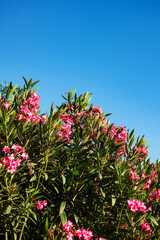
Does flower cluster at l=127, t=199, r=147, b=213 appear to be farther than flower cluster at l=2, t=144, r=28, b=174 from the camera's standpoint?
Yes

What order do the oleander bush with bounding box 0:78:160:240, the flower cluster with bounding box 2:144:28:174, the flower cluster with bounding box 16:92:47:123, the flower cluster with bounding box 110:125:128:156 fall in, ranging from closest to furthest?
the flower cluster with bounding box 2:144:28:174 < the oleander bush with bounding box 0:78:160:240 < the flower cluster with bounding box 16:92:47:123 < the flower cluster with bounding box 110:125:128:156

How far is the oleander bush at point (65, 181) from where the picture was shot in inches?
144

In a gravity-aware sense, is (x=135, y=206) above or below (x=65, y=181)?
Answer: below

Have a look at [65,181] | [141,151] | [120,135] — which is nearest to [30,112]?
[65,181]

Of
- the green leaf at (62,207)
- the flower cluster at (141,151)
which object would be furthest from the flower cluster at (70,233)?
the flower cluster at (141,151)

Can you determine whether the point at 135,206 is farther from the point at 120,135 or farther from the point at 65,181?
the point at 120,135

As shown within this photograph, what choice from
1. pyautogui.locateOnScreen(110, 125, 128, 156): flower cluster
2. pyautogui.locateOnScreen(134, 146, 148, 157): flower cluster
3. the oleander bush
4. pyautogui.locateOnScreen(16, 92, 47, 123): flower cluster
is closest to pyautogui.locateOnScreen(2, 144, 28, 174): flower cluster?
the oleander bush

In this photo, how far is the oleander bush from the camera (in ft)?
12.0

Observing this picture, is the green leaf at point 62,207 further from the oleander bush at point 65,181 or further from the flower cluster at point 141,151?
the flower cluster at point 141,151

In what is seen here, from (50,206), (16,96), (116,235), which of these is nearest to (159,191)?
(116,235)

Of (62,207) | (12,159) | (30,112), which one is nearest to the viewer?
(12,159)

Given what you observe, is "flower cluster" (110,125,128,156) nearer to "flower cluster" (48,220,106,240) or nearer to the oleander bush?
the oleander bush

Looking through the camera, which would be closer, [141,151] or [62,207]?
[62,207]

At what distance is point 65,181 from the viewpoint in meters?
4.11
